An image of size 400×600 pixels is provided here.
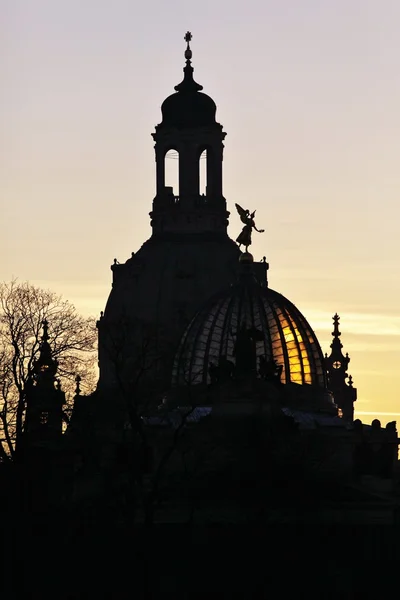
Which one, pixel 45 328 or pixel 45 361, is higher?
pixel 45 328

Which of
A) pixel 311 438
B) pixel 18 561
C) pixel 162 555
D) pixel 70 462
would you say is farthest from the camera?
pixel 311 438

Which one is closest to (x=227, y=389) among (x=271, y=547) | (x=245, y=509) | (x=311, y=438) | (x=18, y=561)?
(x=311, y=438)

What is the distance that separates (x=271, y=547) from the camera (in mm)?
156000

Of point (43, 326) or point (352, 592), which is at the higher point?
point (43, 326)

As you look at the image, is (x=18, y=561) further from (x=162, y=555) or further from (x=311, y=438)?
(x=311, y=438)

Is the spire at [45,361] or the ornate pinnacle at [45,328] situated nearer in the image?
the spire at [45,361]

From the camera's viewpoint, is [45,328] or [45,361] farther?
[45,328]

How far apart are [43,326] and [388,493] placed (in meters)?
46.9

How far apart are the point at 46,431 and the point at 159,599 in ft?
44.6

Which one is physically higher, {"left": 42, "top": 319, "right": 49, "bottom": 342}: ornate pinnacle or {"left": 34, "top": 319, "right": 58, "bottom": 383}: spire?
{"left": 42, "top": 319, "right": 49, "bottom": 342}: ornate pinnacle

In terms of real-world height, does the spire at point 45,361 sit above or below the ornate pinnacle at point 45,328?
below

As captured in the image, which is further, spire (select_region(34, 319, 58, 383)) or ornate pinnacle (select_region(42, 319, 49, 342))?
ornate pinnacle (select_region(42, 319, 49, 342))

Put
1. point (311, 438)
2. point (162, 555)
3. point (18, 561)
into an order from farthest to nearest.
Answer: point (311, 438) → point (162, 555) → point (18, 561)

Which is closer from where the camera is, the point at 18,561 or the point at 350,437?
the point at 18,561
